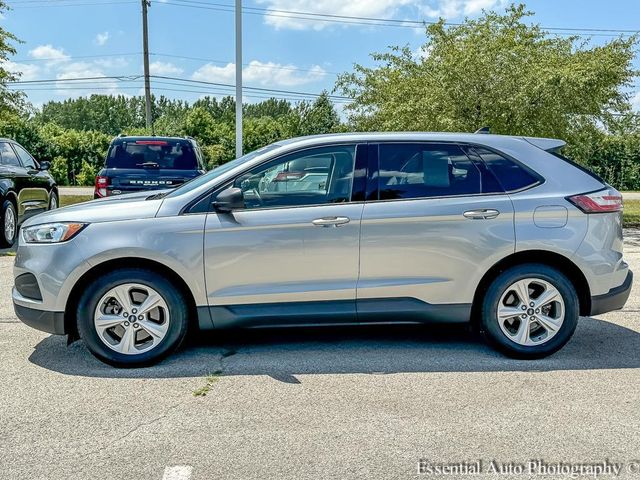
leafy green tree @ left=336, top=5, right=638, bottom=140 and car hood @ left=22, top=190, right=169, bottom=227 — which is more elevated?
leafy green tree @ left=336, top=5, right=638, bottom=140

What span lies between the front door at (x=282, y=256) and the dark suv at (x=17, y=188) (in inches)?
293

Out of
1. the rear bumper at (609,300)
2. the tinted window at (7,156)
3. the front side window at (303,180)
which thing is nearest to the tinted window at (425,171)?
the front side window at (303,180)

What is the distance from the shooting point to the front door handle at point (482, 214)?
4.82 metres

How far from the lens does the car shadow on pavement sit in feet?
15.4

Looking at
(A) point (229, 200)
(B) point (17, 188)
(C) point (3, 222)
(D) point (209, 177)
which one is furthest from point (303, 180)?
(B) point (17, 188)

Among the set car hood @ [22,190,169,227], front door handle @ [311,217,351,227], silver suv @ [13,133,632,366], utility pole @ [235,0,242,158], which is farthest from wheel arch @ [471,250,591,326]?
utility pole @ [235,0,242,158]

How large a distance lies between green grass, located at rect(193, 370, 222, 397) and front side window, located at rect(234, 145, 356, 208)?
48.5 inches

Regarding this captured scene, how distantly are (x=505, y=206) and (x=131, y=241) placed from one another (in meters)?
2.75

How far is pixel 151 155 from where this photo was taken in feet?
38.4

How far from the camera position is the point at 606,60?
1545 centimetres

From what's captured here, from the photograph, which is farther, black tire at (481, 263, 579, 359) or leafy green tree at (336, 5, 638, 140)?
leafy green tree at (336, 5, 638, 140)

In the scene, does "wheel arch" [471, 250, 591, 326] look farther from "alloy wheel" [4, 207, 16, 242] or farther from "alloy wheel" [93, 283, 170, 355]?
"alloy wheel" [4, 207, 16, 242]

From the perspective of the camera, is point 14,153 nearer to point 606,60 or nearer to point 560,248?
point 560,248

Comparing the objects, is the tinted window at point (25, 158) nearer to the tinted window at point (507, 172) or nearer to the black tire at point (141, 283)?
the black tire at point (141, 283)
